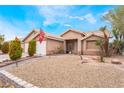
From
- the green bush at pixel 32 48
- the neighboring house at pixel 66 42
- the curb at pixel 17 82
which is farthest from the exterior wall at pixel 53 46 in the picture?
the curb at pixel 17 82

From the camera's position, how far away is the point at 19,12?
308 inches

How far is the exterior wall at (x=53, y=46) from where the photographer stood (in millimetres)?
13656

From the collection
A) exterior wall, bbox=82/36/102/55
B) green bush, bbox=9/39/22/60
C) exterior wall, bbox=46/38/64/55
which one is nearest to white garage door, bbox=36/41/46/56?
exterior wall, bbox=46/38/64/55

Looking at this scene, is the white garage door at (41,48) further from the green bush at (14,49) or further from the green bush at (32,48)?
the green bush at (14,49)

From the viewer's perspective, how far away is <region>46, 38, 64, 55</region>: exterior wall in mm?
13656

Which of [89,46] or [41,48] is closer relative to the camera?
[89,46]

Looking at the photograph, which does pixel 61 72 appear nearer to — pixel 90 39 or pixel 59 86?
pixel 59 86

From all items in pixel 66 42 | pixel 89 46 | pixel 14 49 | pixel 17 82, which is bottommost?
pixel 17 82

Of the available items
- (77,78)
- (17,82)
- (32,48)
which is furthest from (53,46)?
(17,82)

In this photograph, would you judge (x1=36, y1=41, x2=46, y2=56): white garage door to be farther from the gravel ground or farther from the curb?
the curb

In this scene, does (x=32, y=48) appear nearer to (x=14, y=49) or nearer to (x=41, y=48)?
(x=41, y=48)

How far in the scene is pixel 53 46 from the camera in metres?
14.9

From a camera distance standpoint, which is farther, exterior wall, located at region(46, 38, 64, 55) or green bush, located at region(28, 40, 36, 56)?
exterior wall, located at region(46, 38, 64, 55)
